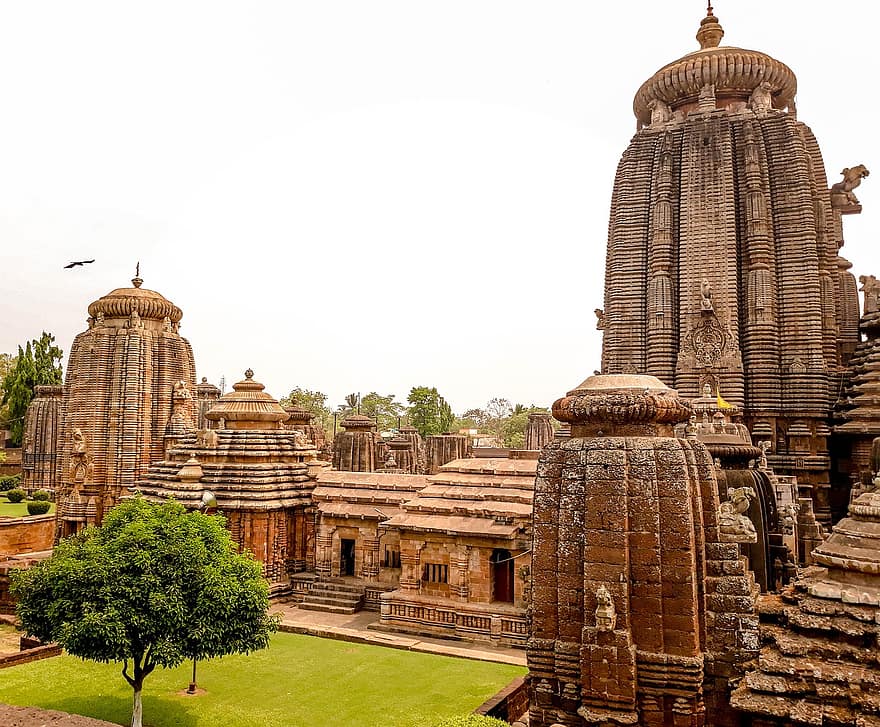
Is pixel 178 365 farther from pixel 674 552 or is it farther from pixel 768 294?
pixel 674 552

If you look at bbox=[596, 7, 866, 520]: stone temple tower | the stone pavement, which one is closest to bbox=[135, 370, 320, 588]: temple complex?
the stone pavement

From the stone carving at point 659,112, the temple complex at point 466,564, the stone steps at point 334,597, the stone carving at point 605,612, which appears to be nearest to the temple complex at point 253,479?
the stone steps at point 334,597

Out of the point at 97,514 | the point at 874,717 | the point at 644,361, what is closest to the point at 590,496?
the point at 874,717

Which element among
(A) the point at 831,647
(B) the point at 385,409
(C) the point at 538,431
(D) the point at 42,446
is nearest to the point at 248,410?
(C) the point at 538,431

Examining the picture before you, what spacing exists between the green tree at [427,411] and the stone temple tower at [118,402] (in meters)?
29.0

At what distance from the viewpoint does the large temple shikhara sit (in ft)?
25.3

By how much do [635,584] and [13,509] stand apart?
45042mm

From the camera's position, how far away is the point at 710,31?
26344 mm

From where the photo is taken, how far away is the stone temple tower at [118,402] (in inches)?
1228

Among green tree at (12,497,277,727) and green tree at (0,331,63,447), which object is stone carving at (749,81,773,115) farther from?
green tree at (0,331,63,447)

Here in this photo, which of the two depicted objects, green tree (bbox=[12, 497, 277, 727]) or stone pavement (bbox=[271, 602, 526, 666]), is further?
stone pavement (bbox=[271, 602, 526, 666])

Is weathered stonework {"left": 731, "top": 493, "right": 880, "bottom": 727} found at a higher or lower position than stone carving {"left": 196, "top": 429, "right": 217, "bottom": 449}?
lower

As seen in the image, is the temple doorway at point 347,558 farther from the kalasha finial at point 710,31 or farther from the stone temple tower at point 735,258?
Result: the kalasha finial at point 710,31

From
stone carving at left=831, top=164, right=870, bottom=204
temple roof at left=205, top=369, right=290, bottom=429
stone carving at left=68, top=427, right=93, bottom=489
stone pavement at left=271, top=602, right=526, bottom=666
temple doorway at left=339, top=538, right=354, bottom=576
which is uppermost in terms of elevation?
stone carving at left=831, top=164, right=870, bottom=204
